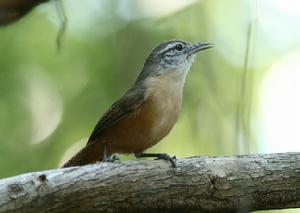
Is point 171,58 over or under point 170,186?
over

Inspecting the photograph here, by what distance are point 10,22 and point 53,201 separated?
68.7 inches

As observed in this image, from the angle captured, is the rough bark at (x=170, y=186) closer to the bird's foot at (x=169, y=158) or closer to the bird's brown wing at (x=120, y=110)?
the bird's foot at (x=169, y=158)

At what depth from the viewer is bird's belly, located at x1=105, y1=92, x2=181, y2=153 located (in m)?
5.43

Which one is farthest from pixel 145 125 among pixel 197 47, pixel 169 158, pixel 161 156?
pixel 197 47

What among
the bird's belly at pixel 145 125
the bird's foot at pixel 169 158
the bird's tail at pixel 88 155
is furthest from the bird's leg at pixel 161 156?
the bird's tail at pixel 88 155

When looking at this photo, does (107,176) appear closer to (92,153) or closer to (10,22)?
(92,153)

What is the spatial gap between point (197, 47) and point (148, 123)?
3.80 feet

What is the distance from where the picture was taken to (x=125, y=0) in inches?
290

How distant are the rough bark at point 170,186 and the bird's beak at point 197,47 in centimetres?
174

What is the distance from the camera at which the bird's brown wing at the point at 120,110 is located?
550 cm

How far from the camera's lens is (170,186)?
4.59 metres

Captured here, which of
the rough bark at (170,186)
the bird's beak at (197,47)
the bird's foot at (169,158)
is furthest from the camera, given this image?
the bird's beak at (197,47)

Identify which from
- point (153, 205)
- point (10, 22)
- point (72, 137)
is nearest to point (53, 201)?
point (153, 205)

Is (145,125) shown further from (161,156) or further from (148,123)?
(161,156)
